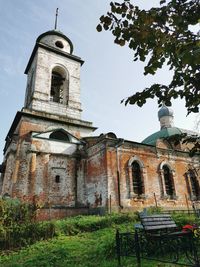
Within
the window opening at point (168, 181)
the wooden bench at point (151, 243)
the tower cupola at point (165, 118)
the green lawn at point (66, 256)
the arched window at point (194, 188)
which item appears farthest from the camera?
the tower cupola at point (165, 118)

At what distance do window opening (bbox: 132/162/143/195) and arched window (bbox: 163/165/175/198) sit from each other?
2571mm

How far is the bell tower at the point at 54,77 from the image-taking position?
20.1 m

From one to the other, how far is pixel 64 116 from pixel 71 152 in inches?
133

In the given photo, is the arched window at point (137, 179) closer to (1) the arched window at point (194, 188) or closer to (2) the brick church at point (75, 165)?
(2) the brick church at point (75, 165)

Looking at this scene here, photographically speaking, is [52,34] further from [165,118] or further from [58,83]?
[165,118]

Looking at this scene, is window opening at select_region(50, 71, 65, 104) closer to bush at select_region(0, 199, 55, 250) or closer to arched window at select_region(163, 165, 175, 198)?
arched window at select_region(163, 165, 175, 198)

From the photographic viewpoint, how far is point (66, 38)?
24.0m

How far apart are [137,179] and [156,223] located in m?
11.2

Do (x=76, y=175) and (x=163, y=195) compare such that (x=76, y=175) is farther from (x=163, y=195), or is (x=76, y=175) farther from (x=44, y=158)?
(x=163, y=195)

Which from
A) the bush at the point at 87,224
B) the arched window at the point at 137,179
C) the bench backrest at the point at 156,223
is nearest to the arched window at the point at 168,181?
the arched window at the point at 137,179

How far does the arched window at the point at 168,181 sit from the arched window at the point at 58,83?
10939mm

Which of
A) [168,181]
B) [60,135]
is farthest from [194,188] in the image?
[60,135]

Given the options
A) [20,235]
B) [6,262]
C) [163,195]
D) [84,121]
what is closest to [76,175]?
[84,121]

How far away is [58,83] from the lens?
22.6 m
